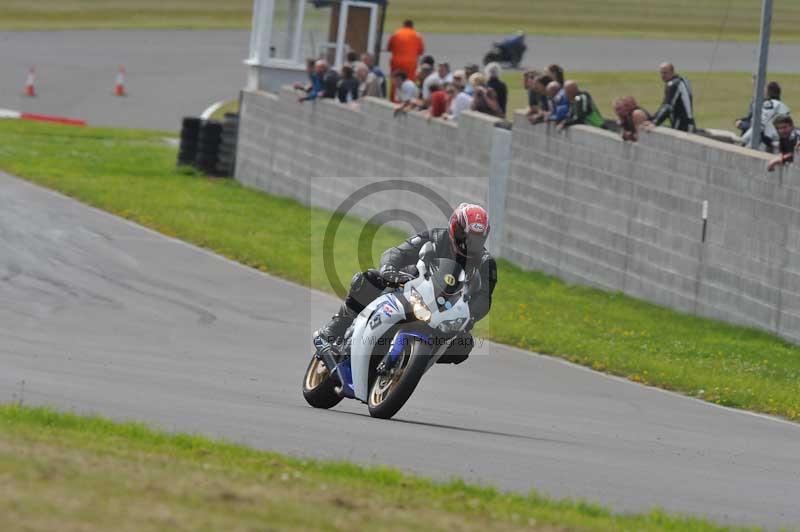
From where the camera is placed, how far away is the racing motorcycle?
10648 mm

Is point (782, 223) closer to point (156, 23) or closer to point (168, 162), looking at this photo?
point (168, 162)

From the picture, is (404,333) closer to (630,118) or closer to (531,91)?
→ (630,118)

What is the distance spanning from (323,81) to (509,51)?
17.5 m

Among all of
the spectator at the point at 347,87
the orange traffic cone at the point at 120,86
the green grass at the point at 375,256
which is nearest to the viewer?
the green grass at the point at 375,256

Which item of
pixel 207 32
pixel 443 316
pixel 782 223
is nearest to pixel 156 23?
pixel 207 32

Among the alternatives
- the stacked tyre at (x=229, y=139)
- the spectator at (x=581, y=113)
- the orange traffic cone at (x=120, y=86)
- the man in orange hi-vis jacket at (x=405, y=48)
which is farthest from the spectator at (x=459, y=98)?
the orange traffic cone at (x=120, y=86)

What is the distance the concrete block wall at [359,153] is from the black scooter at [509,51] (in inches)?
593

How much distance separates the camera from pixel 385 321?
35.8ft

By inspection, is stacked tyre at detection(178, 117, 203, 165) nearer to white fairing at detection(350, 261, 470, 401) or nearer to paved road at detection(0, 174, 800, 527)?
paved road at detection(0, 174, 800, 527)

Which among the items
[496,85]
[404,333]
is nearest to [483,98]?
[496,85]

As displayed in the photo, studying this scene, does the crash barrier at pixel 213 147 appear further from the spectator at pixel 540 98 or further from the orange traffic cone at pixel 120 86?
the orange traffic cone at pixel 120 86

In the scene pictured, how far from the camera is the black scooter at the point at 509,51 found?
45.8m

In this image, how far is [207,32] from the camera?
5588 centimetres

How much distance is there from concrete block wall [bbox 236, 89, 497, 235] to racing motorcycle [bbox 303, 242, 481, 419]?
12908mm
